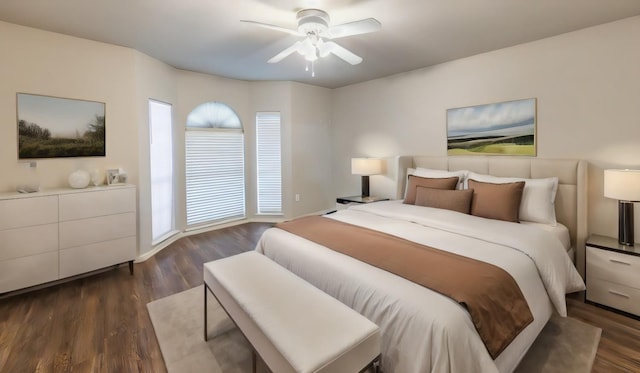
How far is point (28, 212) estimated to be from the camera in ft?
8.86

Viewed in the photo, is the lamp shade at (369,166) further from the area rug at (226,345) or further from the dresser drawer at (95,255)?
the dresser drawer at (95,255)

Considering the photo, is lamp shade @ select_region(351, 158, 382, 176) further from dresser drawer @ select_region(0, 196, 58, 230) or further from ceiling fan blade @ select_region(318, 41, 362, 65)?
dresser drawer @ select_region(0, 196, 58, 230)

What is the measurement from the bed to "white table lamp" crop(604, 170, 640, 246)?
28cm

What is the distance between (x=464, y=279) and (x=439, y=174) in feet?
7.79

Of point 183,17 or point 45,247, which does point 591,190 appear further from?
point 45,247

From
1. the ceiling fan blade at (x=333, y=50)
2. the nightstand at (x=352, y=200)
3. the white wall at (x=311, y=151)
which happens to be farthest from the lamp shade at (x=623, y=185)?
the white wall at (x=311, y=151)

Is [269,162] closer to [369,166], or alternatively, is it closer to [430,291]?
[369,166]

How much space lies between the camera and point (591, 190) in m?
2.97

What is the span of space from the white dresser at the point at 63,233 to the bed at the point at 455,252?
5.71ft

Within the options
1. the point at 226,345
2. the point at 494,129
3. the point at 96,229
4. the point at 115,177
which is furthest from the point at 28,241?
the point at 494,129

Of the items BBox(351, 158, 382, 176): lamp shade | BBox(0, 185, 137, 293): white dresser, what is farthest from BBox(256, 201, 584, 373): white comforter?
BBox(0, 185, 137, 293): white dresser

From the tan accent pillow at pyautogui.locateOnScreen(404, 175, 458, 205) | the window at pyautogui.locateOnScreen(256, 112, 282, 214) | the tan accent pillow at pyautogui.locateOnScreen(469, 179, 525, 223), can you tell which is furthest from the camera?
the window at pyautogui.locateOnScreen(256, 112, 282, 214)

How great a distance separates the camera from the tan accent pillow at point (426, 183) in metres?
3.49

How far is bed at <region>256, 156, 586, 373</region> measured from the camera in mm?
1391
